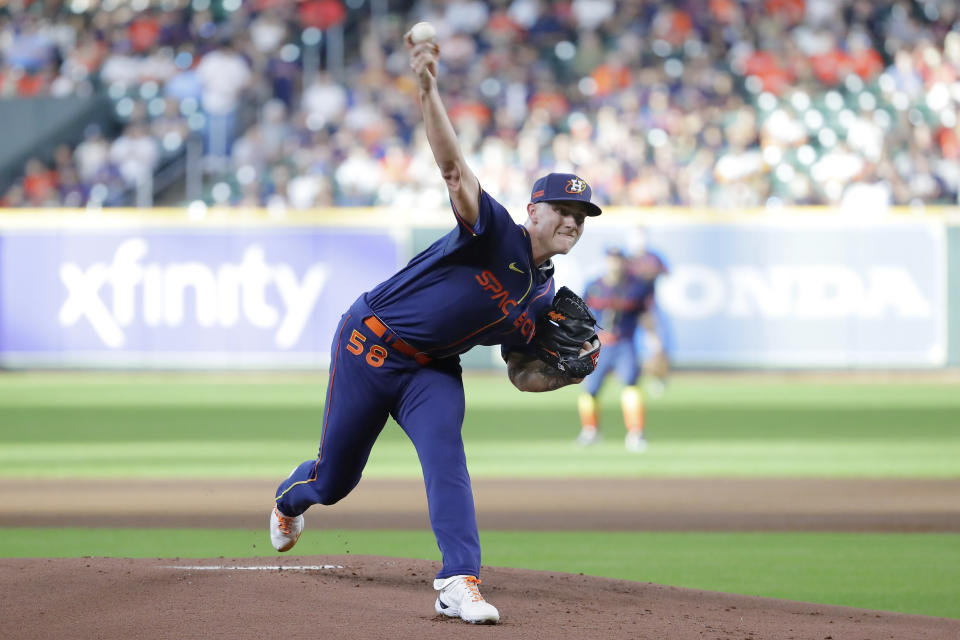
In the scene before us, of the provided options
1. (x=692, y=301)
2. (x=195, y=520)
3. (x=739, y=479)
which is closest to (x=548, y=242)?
(x=195, y=520)

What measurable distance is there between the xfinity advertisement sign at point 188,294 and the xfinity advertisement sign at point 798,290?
3.95m

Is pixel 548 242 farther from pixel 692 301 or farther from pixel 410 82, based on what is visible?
pixel 410 82

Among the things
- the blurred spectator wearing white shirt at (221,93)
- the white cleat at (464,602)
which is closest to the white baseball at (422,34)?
the white cleat at (464,602)

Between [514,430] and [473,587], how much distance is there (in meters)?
10.0

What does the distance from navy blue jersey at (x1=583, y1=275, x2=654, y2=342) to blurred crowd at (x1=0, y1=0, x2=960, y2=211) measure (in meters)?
7.94

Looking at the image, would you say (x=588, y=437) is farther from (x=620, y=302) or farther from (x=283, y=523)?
(x=283, y=523)

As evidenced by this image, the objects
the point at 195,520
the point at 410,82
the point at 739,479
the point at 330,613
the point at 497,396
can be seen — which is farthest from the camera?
the point at 410,82

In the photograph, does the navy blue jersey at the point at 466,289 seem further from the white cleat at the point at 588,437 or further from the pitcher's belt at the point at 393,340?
the white cleat at the point at 588,437

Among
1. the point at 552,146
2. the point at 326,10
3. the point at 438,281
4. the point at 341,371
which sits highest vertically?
the point at 326,10

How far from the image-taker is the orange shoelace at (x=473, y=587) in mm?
5238

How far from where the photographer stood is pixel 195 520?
905 cm

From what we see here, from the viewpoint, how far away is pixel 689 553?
785 cm

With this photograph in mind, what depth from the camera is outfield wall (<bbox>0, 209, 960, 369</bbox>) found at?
21766 mm

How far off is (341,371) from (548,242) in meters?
1.03
